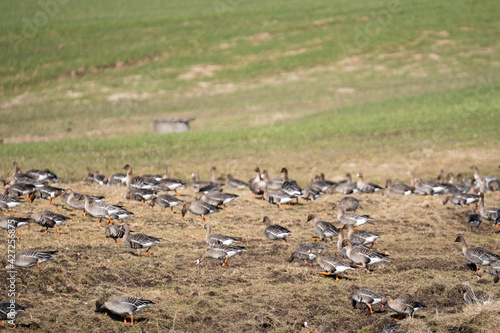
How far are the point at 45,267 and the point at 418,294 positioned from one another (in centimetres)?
971

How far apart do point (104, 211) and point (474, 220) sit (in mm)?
12981

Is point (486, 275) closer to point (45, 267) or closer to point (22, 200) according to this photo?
point (45, 267)

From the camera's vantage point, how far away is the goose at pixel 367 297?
42.7ft

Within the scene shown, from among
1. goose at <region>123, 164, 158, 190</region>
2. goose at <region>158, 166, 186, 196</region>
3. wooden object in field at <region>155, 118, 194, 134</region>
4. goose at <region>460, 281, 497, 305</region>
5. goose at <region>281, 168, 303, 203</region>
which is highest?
goose at <region>460, 281, 497, 305</region>

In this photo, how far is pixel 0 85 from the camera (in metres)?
58.9

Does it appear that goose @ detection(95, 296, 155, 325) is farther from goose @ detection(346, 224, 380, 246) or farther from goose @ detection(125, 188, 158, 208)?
goose @ detection(125, 188, 158, 208)

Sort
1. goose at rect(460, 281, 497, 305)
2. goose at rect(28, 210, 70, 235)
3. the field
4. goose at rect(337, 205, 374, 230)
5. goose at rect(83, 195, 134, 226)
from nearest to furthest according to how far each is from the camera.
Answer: goose at rect(460, 281, 497, 305), the field, goose at rect(28, 210, 70, 235), goose at rect(83, 195, 134, 226), goose at rect(337, 205, 374, 230)

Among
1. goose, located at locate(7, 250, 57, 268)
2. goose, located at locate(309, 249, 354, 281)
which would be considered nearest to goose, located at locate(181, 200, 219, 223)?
goose, located at locate(309, 249, 354, 281)

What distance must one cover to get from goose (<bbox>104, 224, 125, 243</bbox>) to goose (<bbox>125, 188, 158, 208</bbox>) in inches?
155

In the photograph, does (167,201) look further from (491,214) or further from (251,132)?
(251,132)

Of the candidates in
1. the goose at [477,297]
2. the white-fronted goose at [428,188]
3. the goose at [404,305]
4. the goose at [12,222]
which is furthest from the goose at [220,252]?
the white-fronted goose at [428,188]

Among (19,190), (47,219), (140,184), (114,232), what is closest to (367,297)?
(114,232)

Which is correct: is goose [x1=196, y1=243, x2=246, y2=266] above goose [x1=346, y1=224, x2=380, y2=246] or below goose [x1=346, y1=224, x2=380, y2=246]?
above

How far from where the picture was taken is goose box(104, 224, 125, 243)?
56.2 ft
